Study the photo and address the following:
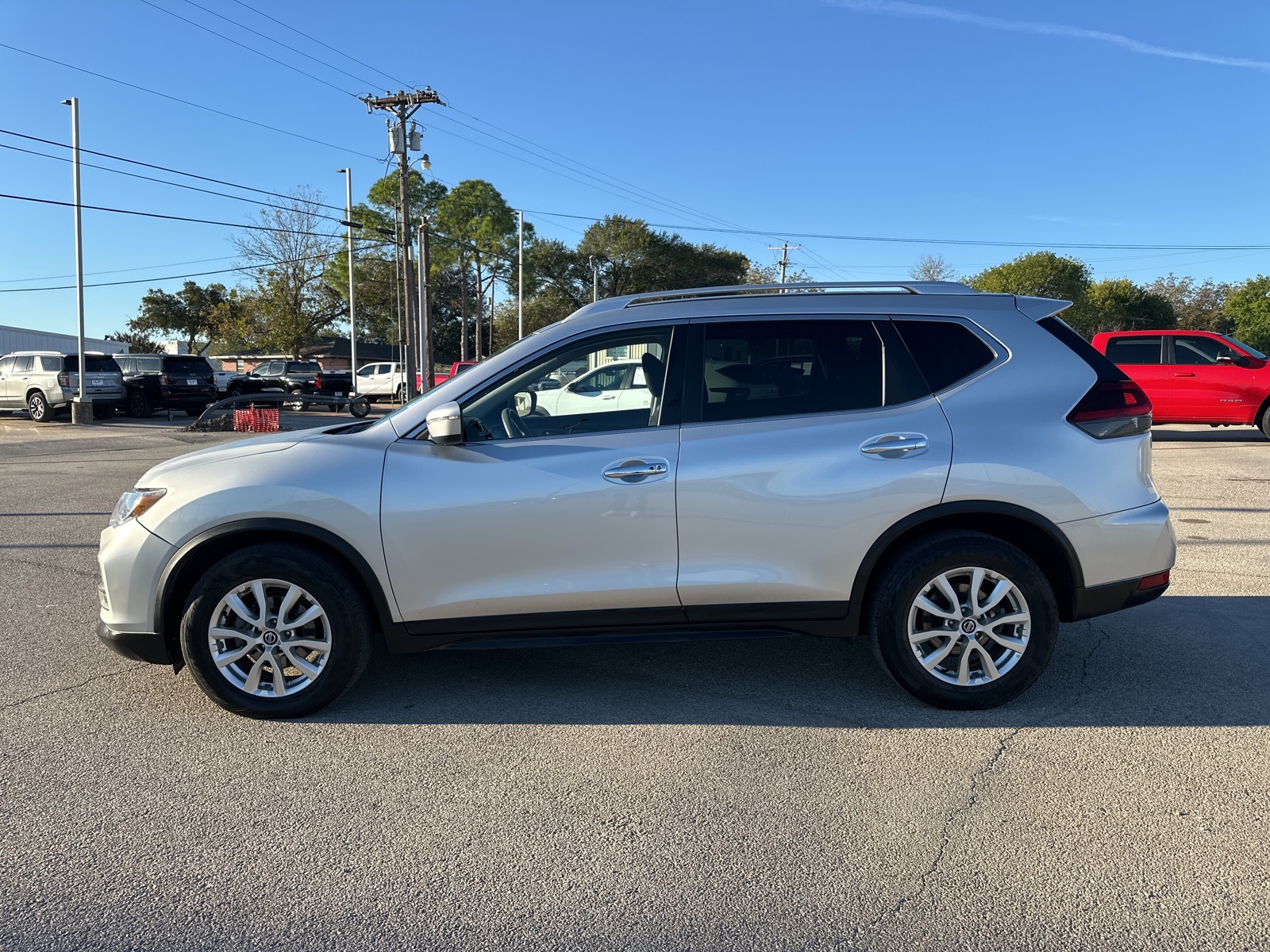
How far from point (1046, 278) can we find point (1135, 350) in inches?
2890

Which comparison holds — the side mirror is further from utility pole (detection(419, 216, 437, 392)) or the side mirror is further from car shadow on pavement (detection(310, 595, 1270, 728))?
utility pole (detection(419, 216, 437, 392))

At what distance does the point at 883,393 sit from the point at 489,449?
173 cm

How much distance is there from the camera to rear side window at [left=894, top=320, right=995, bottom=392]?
4086 mm

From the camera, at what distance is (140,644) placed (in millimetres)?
4008

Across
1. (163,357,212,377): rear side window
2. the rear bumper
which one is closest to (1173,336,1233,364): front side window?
the rear bumper

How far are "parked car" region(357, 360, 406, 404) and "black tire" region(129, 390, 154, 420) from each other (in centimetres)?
1125

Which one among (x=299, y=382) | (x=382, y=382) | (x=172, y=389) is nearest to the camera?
(x=172, y=389)

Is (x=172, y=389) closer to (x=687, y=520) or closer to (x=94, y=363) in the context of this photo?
(x=94, y=363)

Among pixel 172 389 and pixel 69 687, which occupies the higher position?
pixel 172 389

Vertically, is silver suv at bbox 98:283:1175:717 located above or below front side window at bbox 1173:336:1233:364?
below

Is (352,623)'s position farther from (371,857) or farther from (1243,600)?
(1243,600)

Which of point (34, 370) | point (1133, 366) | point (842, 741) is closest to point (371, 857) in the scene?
point (842, 741)

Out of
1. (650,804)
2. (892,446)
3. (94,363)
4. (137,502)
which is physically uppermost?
(94,363)

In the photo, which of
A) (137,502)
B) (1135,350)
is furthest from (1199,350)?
(137,502)
